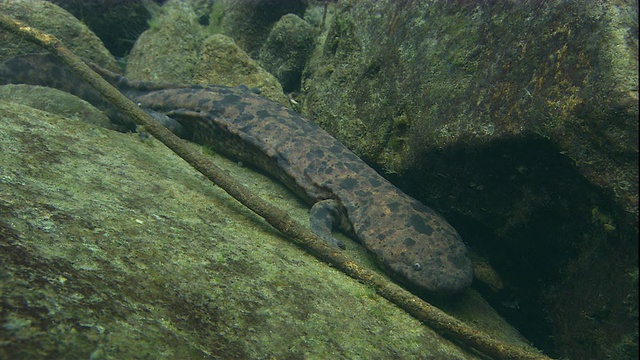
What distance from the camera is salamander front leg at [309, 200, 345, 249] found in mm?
4672

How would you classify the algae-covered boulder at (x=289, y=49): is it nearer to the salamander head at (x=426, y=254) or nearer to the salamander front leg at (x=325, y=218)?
the salamander front leg at (x=325, y=218)

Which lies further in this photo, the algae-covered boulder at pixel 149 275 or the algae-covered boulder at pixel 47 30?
the algae-covered boulder at pixel 47 30

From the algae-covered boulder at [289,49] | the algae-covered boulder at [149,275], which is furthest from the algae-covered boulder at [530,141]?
the algae-covered boulder at [289,49]

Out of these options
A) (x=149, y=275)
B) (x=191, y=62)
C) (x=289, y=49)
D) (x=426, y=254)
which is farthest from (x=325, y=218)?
(x=191, y=62)

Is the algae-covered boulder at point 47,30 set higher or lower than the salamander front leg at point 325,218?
higher

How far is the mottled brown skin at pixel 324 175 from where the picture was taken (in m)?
4.31

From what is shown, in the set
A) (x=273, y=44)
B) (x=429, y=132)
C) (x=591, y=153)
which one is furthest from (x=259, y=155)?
(x=591, y=153)

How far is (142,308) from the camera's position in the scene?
1922 millimetres

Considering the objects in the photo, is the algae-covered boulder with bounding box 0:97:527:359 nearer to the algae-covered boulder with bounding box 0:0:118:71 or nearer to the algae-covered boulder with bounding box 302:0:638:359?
the algae-covered boulder with bounding box 302:0:638:359

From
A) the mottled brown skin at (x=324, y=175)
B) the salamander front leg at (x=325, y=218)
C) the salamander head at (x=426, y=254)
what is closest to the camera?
the salamander head at (x=426, y=254)

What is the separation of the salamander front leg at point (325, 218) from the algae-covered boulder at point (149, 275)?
1.01 meters

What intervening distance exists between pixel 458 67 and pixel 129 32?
24.7 ft

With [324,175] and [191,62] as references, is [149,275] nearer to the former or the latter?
[324,175]

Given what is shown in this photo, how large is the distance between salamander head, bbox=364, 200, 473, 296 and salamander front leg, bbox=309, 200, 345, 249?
0.61 metres
